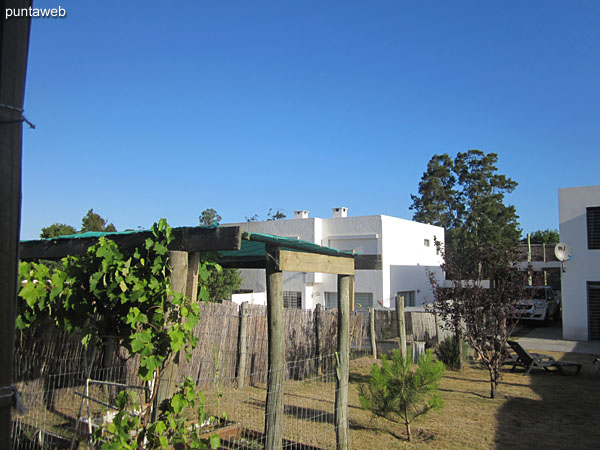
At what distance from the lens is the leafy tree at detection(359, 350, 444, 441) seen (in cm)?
587

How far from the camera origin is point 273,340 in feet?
15.7

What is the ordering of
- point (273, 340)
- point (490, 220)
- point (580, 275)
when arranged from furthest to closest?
point (490, 220) < point (580, 275) < point (273, 340)

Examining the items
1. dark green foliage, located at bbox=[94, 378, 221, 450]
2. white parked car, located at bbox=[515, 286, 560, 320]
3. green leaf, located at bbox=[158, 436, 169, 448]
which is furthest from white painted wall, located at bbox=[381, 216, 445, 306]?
green leaf, located at bbox=[158, 436, 169, 448]

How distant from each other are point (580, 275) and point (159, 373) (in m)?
16.1

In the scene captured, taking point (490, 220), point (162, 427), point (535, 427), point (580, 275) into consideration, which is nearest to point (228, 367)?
point (535, 427)

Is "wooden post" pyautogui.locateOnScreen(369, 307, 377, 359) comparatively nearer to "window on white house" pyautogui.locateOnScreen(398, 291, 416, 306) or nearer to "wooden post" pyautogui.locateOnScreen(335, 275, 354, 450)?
"wooden post" pyautogui.locateOnScreen(335, 275, 354, 450)

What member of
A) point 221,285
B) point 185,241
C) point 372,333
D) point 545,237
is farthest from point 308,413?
point 545,237

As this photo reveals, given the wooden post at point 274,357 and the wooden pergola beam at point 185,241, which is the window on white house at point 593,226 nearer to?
the wooden post at point 274,357

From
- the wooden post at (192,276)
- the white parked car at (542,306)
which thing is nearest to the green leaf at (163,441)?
the wooden post at (192,276)

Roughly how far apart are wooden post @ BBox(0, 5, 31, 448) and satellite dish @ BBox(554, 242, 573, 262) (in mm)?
17176

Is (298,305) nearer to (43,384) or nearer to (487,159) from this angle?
(43,384)

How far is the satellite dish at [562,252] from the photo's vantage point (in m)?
15.9

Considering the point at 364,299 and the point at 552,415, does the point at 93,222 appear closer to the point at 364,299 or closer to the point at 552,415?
the point at 364,299

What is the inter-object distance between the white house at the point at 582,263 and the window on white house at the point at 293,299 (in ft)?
43.5
